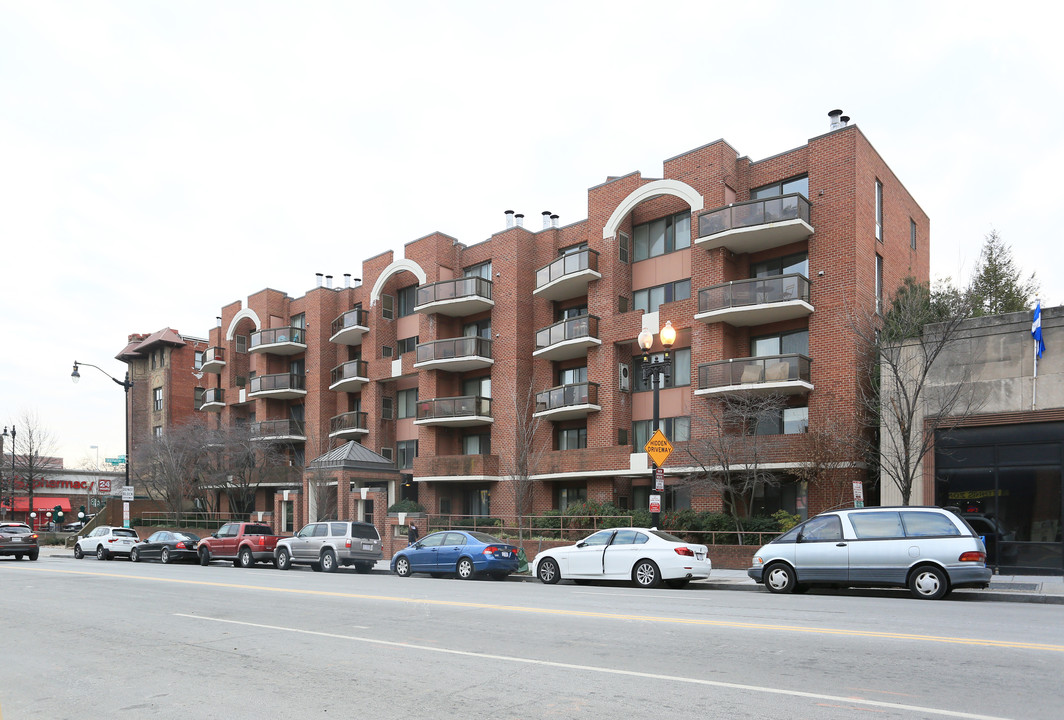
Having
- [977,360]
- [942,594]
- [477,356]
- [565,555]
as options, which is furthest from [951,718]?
[477,356]

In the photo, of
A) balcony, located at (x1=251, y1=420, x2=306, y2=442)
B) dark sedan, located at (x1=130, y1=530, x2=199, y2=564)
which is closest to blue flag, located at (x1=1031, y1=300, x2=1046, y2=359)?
dark sedan, located at (x1=130, y1=530, x2=199, y2=564)

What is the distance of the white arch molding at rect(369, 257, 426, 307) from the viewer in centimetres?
4175

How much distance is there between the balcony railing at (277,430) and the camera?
154 ft

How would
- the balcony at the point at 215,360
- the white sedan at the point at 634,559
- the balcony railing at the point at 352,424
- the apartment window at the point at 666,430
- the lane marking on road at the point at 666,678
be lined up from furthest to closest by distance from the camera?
the balcony at the point at 215,360, the balcony railing at the point at 352,424, the apartment window at the point at 666,430, the white sedan at the point at 634,559, the lane marking on road at the point at 666,678

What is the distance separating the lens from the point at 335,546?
25875 mm

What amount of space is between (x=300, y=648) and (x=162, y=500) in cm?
4870

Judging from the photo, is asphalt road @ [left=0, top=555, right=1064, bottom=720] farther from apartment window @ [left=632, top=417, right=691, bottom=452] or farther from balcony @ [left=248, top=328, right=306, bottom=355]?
balcony @ [left=248, top=328, right=306, bottom=355]

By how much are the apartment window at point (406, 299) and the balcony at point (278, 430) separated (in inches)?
396

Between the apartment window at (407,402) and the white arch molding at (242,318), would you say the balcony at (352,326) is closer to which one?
the apartment window at (407,402)

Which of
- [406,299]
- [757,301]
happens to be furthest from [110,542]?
→ [757,301]

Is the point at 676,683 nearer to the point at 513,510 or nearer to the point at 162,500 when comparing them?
the point at 513,510

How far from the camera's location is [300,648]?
31.7 ft

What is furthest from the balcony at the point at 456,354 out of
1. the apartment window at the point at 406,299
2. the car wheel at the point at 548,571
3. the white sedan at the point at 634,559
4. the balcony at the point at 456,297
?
the white sedan at the point at 634,559

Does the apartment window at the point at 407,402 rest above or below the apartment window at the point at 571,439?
above
